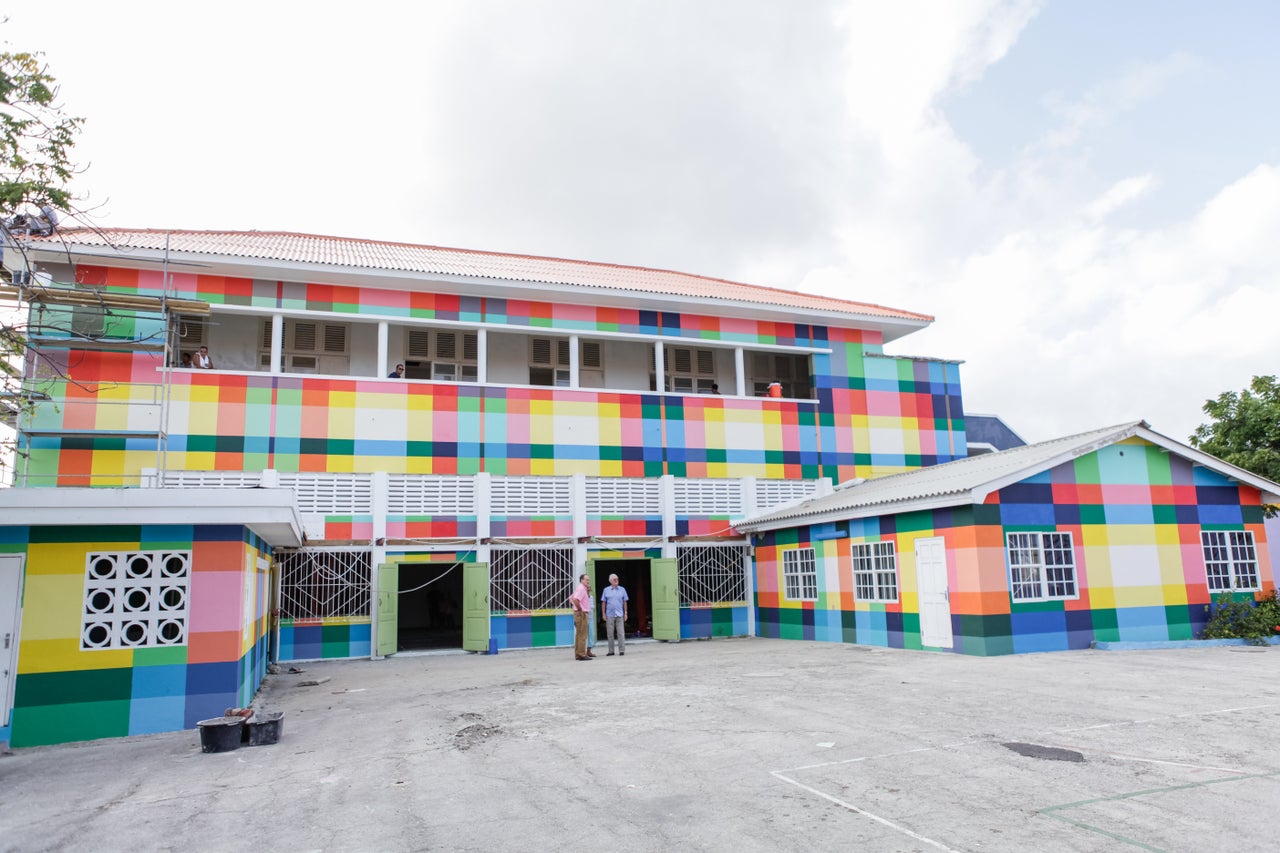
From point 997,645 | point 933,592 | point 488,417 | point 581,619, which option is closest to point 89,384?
point 488,417

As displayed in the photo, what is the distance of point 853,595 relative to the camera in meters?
16.7

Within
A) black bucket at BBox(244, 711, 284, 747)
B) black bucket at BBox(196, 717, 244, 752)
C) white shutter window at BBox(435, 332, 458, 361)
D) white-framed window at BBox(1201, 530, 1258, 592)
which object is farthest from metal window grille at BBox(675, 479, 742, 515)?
black bucket at BBox(196, 717, 244, 752)

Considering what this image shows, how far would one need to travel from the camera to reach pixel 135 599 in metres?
9.53

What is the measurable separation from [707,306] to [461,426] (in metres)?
6.78

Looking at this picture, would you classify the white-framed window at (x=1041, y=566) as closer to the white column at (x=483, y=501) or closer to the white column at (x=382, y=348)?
the white column at (x=483, y=501)

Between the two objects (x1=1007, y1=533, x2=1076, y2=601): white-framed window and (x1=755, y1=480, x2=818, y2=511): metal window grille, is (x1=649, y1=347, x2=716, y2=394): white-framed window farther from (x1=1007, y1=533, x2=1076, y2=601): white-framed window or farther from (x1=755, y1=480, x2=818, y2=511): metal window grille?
(x1=1007, y1=533, x2=1076, y2=601): white-framed window

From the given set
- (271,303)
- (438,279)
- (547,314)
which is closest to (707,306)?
(547,314)

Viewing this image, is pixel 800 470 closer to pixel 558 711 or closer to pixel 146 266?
pixel 558 711

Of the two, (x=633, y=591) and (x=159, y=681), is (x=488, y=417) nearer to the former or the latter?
(x=633, y=591)

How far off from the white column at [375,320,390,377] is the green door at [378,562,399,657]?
13.8 feet

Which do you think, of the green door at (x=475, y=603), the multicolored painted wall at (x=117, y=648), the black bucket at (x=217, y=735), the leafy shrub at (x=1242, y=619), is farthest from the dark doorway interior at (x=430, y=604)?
the leafy shrub at (x=1242, y=619)

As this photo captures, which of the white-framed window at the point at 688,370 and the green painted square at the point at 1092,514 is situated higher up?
the white-framed window at the point at 688,370

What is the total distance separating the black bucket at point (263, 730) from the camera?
8.44 metres

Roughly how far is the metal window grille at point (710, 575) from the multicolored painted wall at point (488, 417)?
6.00ft
